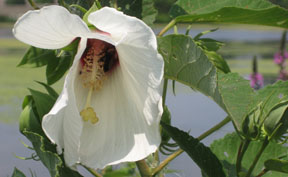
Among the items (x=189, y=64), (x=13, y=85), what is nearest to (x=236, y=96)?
(x=189, y=64)

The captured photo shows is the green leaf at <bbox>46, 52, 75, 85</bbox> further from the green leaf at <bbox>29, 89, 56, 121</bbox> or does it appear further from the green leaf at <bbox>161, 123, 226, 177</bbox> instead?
the green leaf at <bbox>161, 123, 226, 177</bbox>

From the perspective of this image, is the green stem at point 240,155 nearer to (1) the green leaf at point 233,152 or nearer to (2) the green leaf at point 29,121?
(1) the green leaf at point 233,152

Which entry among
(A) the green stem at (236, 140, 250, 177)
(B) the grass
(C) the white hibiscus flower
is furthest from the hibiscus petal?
(B) the grass

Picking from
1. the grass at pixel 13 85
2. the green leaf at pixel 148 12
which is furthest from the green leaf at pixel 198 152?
the grass at pixel 13 85

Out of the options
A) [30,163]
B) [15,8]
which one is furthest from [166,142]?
[15,8]

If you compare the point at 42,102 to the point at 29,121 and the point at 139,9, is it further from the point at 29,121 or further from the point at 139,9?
the point at 139,9

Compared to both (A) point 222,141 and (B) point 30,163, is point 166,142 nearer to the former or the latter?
(A) point 222,141
